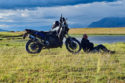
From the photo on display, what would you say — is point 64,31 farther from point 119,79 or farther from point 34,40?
point 119,79

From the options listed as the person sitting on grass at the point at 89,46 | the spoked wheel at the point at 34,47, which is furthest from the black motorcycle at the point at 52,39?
the person sitting on grass at the point at 89,46

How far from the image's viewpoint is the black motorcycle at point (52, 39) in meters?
12.5

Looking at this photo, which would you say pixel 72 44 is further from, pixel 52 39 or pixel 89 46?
pixel 52 39

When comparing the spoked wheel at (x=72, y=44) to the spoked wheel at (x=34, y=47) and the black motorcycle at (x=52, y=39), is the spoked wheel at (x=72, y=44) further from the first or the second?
the spoked wheel at (x=34, y=47)

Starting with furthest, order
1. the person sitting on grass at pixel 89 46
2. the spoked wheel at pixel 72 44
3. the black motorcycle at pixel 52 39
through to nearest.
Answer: the person sitting on grass at pixel 89 46 → the spoked wheel at pixel 72 44 → the black motorcycle at pixel 52 39

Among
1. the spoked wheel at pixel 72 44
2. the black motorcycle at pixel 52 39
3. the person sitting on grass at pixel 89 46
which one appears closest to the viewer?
the black motorcycle at pixel 52 39

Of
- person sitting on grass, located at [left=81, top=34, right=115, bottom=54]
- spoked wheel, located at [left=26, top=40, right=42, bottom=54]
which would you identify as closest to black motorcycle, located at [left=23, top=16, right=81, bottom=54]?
spoked wheel, located at [left=26, top=40, right=42, bottom=54]

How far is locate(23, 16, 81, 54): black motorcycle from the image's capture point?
12.5 meters

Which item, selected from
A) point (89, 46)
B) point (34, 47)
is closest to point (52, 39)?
point (34, 47)

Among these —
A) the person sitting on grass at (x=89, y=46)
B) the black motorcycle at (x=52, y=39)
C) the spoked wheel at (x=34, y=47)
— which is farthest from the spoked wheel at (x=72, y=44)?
the spoked wheel at (x=34, y=47)

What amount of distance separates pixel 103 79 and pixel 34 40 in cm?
701

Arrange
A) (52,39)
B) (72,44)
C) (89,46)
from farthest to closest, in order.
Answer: (89,46), (72,44), (52,39)

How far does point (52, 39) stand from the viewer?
12555 millimetres

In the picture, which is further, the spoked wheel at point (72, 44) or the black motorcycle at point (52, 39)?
the spoked wheel at point (72, 44)
